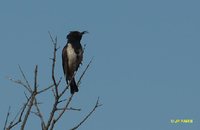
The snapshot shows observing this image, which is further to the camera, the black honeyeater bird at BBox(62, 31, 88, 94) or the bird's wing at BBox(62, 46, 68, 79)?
the bird's wing at BBox(62, 46, 68, 79)

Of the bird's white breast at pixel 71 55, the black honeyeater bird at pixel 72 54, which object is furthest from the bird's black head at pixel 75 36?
the bird's white breast at pixel 71 55

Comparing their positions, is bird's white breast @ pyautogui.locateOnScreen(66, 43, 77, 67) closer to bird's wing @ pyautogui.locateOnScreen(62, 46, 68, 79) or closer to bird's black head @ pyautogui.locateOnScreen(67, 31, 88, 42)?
bird's wing @ pyautogui.locateOnScreen(62, 46, 68, 79)

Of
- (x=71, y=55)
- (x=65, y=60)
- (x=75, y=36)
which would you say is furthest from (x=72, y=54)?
(x=75, y=36)

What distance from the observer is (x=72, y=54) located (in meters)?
10.5

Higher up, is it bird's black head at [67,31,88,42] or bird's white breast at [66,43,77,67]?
bird's black head at [67,31,88,42]

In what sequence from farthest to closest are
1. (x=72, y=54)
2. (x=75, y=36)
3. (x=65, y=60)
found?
(x=75, y=36)
(x=65, y=60)
(x=72, y=54)

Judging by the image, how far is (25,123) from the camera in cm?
380

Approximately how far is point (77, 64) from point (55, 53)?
593 cm

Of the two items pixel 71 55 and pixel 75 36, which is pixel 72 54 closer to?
pixel 71 55

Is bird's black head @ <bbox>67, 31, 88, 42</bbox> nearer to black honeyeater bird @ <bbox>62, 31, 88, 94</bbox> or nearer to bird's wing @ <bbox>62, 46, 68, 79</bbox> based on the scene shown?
black honeyeater bird @ <bbox>62, 31, 88, 94</bbox>

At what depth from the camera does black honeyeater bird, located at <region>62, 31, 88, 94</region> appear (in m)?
10.5

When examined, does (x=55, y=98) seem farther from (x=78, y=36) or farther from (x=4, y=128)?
(x=78, y=36)

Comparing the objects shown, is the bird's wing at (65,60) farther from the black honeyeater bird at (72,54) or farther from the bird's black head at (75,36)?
the bird's black head at (75,36)

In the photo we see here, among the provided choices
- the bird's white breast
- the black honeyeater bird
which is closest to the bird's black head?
the black honeyeater bird
